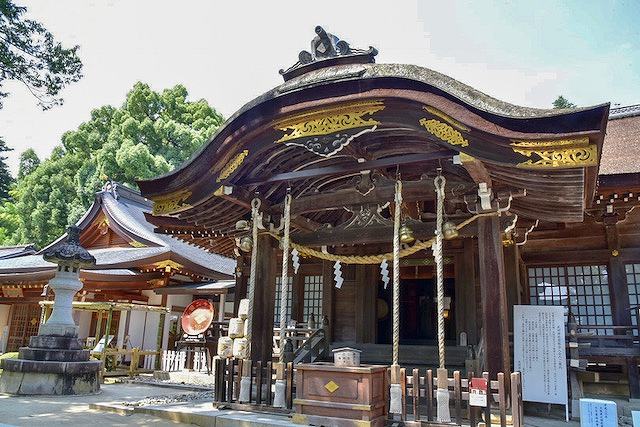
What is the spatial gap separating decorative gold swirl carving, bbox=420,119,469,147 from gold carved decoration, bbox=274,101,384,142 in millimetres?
615

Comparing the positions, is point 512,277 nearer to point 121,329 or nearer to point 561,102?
point 121,329

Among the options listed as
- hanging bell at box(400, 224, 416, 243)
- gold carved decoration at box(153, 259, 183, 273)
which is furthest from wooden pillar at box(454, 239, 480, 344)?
gold carved decoration at box(153, 259, 183, 273)

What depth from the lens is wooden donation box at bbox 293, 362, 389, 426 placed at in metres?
5.29

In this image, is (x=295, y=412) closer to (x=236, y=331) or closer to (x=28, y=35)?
(x=236, y=331)

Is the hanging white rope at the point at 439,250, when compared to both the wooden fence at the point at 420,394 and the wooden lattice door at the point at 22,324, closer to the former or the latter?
the wooden fence at the point at 420,394

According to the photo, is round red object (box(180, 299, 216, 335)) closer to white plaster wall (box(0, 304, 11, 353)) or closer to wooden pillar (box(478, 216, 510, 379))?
wooden pillar (box(478, 216, 510, 379))

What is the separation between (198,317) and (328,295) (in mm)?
3726

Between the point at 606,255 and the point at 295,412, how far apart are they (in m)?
6.76

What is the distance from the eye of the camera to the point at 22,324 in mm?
19016

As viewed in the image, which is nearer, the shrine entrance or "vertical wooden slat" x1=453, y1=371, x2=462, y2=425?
"vertical wooden slat" x1=453, y1=371, x2=462, y2=425

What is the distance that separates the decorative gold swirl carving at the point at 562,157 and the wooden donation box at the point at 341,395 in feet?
9.46

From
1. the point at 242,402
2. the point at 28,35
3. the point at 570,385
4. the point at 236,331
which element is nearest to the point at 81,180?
the point at 28,35

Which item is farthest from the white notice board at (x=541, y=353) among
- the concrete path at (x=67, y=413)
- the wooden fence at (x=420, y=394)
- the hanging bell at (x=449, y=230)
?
the concrete path at (x=67, y=413)

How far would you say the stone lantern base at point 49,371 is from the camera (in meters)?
9.09
